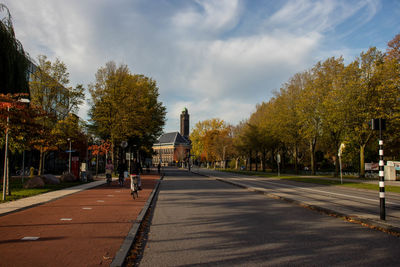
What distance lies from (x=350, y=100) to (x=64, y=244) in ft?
100

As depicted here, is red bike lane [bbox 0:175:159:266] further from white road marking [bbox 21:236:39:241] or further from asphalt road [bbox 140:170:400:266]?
asphalt road [bbox 140:170:400:266]

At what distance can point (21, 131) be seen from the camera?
1559 centimetres

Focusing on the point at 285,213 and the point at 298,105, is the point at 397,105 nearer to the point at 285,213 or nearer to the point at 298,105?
the point at 298,105

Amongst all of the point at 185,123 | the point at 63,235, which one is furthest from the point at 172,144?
the point at 63,235

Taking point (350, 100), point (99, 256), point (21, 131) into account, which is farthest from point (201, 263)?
point (350, 100)

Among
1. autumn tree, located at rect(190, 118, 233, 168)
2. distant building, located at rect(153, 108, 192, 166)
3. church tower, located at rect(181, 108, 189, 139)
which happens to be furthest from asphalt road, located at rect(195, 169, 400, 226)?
church tower, located at rect(181, 108, 189, 139)

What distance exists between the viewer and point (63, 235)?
691 centimetres

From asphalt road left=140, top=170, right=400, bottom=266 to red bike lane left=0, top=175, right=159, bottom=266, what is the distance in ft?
2.63

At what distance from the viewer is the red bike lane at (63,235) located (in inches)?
205

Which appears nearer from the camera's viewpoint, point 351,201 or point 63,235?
point 63,235

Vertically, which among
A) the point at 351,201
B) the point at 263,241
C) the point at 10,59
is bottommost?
the point at 351,201

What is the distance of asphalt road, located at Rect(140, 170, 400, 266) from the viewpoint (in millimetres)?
5361

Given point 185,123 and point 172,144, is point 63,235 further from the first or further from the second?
point 185,123

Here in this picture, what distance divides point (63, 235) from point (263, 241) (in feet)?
13.8
